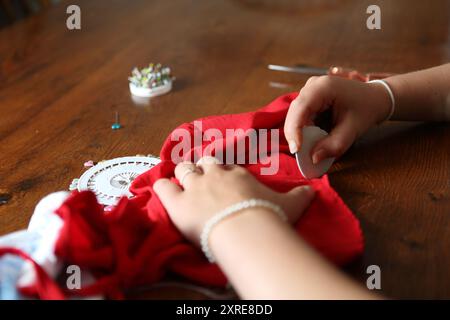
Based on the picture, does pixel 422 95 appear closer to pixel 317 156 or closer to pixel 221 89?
pixel 317 156

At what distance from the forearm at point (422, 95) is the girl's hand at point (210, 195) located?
1.07 feet

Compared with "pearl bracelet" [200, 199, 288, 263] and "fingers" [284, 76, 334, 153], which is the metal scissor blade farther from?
"pearl bracelet" [200, 199, 288, 263]

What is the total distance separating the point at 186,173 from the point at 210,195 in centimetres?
7

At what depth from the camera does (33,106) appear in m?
0.95

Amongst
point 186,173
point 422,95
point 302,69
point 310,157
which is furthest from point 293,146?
point 302,69

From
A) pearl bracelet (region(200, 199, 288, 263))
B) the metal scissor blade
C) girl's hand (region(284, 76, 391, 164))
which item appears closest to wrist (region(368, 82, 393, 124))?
girl's hand (region(284, 76, 391, 164))

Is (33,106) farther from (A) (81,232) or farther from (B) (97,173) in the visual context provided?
(A) (81,232)

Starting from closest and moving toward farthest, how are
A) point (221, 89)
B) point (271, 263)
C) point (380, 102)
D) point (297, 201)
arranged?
point (271, 263)
point (297, 201)
point (380, 102)
point (221, 89)

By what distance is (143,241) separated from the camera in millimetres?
543

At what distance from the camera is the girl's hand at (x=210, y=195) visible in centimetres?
54

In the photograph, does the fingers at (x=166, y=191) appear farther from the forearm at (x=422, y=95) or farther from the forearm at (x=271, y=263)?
the forearm at (x=422, y=95)

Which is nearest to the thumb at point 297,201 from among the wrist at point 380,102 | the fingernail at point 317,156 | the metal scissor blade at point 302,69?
the fingernail at point 317,156

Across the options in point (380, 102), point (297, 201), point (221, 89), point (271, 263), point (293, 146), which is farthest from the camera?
point (221, 89)
